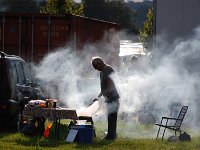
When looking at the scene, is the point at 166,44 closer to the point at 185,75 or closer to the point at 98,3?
the point at 185,75

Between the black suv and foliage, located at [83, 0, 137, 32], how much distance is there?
64.3 m

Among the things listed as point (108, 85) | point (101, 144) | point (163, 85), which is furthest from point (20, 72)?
point (163, 85)

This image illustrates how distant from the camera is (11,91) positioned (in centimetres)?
1627

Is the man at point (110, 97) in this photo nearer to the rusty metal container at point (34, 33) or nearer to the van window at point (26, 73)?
the van window at point (26, 73)

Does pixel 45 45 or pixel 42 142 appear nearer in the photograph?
pixel 42 142

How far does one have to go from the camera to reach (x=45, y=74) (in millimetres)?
24359

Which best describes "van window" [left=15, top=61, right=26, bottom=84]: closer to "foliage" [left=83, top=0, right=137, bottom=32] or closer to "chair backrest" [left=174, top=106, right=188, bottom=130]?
"chair backrest" [left=174, top=106, right=188, bottom=130]

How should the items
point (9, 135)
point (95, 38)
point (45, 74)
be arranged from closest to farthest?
point (9, 135)
point (45, 74)
point (95, 38)

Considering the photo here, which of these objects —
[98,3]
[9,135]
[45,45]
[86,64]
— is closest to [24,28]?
[45,45]

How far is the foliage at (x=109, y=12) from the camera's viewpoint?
82.1 meters

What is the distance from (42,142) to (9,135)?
4.48 ft

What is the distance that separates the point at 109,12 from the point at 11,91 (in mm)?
68697

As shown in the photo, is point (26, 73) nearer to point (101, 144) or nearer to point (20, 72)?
point (20, 72)

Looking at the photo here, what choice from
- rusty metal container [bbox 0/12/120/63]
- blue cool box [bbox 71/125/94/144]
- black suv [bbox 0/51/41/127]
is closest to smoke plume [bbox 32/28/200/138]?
black suv [bbox 0/51/41/127]
